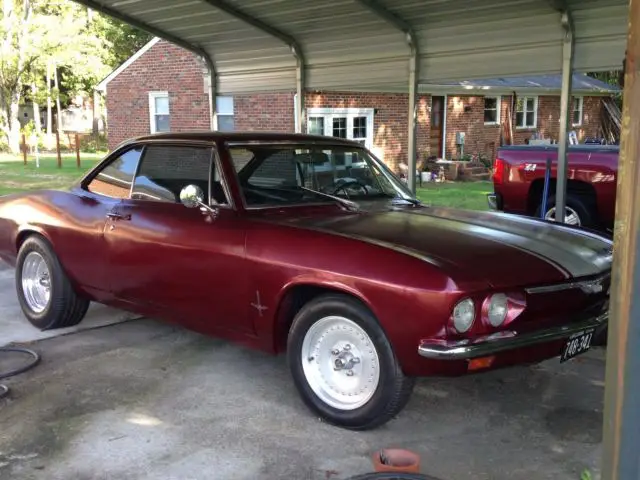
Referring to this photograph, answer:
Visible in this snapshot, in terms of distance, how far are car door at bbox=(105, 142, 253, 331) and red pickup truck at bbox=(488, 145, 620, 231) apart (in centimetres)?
538

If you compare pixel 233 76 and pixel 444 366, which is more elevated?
pixel 233 76

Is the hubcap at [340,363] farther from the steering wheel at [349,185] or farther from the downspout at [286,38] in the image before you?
the downspout at [286,38]

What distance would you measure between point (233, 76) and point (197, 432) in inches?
271

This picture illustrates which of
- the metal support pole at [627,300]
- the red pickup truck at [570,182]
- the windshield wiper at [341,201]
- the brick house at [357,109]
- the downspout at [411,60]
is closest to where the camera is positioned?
the metal support pole at [627,300]

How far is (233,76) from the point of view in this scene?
384 inches

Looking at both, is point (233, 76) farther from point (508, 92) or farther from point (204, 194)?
point (508, 92)

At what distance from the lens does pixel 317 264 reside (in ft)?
12.3

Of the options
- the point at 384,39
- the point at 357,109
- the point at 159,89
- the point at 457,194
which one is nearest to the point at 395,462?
the point at 384,39

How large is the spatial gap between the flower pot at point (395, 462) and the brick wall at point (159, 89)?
17.7 meters

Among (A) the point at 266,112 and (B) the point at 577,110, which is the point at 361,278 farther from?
(B) the point at 577,110

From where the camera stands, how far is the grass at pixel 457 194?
1377 centimetres

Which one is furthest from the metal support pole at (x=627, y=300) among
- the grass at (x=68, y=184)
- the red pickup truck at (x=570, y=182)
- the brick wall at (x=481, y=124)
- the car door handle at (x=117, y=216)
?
the brick wall at (x=481, y=124)

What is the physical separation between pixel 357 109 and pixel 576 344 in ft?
51.8

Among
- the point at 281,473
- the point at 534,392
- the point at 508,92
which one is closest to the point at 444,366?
the point at 281,473
